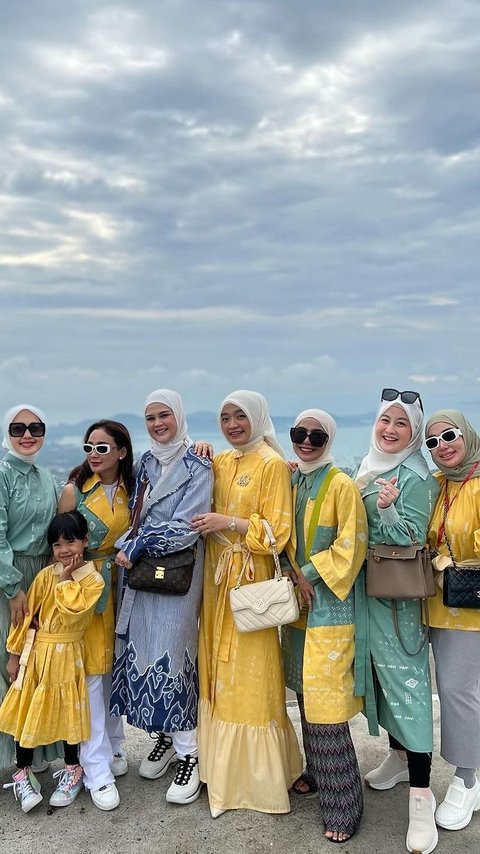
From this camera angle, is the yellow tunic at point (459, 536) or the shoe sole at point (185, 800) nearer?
the yellow tunic at point (459, 536)

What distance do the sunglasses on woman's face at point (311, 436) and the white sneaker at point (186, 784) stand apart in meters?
1.90

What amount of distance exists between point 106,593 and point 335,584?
50.8 inches

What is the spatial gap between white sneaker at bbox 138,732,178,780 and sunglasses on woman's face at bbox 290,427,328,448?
2123 mm

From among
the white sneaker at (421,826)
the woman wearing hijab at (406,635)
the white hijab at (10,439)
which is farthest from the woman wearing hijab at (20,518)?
the white sneaker at (421,826)

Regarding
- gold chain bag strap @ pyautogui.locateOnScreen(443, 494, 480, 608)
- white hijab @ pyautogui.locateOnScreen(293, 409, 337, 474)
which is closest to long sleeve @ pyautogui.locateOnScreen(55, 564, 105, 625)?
white hijab @ pyautogui.locateOnScreen(293, 409, 337, 474)

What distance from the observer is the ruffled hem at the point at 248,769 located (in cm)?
380

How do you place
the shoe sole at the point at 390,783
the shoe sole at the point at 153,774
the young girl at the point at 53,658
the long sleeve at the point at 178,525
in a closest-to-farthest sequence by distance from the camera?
the long sleeve at the point at 178,525, the young girl at the point at 53,658, the shoe sole at the point at 390,783, the shoe sole at the point at 153,774

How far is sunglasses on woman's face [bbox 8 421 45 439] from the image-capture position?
13.1 feet

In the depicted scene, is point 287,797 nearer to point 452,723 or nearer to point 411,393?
point 452,723

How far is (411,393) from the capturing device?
3658mm

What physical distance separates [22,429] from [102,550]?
812 mm

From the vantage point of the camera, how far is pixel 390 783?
4141 millimetres

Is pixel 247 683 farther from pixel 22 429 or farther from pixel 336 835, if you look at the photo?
pixel 22 429

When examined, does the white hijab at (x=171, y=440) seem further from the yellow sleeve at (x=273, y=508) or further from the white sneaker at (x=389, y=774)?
the white sneaker at (x=389, y=774)
